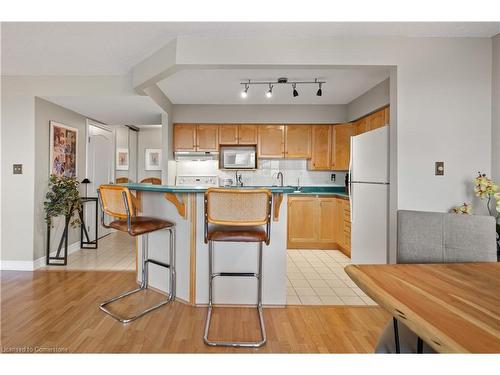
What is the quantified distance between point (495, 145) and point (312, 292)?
2.15 metres

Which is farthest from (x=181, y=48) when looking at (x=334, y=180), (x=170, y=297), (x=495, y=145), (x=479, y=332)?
(x=334, y=180)

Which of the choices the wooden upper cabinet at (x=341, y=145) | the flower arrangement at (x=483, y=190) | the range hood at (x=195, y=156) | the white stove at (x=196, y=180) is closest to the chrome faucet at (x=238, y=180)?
the white stove at (x=196, y=180)

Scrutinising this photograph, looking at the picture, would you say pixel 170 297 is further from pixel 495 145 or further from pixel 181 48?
pixel 495 145

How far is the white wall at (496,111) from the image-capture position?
2254 millimetres

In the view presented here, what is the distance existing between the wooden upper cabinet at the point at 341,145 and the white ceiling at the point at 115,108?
2948 mm

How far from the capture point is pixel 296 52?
7.64ft

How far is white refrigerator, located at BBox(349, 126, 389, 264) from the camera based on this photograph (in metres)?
2.59

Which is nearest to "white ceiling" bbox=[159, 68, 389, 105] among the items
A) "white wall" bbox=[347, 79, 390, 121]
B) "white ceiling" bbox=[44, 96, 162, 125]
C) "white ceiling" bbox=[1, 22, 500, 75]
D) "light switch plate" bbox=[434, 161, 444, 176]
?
"white wall" bbox=[347, 79, 390, 121]

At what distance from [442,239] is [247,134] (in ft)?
11.8

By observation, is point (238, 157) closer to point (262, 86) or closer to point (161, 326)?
point (262, 86)

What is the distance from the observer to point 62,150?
144 inches

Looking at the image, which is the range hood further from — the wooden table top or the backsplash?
the wooden table top

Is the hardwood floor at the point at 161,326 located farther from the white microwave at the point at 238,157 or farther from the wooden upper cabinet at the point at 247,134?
the wooden upper cabinet at the point at 247,134

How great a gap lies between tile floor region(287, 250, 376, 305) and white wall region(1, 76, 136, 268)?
9.89 ft
